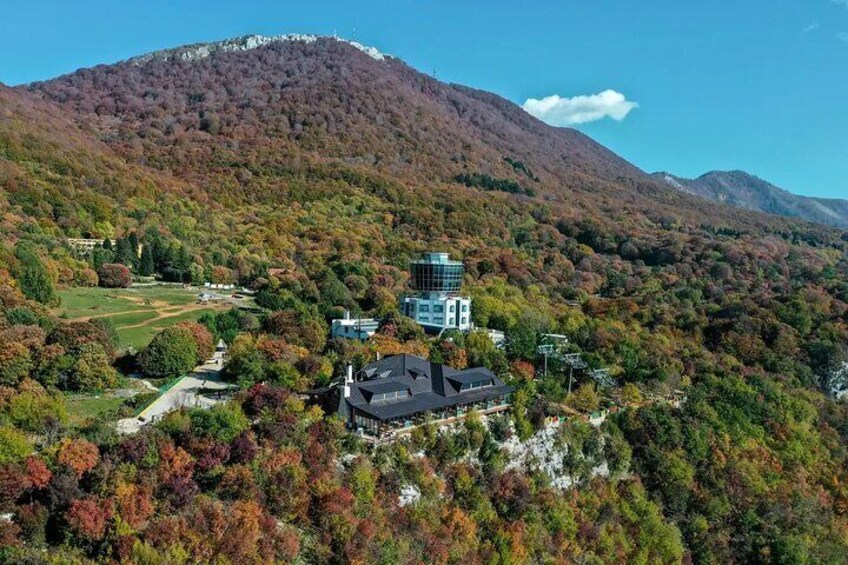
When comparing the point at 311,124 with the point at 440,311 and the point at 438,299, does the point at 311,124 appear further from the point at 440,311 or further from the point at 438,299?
the point at 440,311

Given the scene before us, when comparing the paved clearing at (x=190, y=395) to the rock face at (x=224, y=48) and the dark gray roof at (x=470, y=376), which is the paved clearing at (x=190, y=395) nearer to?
the dark gray roof at (x=470, y=376)

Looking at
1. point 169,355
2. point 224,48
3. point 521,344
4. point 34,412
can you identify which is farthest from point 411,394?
point 224,48

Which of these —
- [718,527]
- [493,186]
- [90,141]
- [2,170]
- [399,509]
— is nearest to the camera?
[399,509]

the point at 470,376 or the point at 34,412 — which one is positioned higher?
the point at 34,412

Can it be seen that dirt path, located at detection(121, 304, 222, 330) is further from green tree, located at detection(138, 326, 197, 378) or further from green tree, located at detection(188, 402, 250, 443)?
green tree, located at detection(188, 402, 250, 443)

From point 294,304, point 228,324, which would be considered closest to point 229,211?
point 294,304

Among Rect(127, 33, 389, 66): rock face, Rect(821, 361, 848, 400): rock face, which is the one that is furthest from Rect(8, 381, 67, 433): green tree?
Rect(127, 33, 389, 66): rock face

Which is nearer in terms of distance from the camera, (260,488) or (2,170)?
(260,488)

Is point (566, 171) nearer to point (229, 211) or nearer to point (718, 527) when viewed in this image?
point (229, 211)
